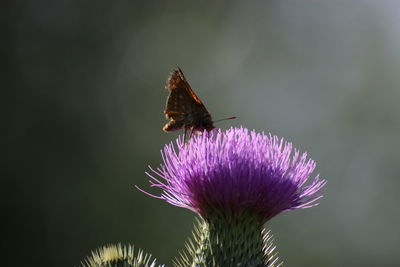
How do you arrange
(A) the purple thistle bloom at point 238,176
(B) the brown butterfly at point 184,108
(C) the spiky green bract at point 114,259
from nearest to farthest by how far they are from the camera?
(A) the purple thistle bloom at point 238,176, (C) the spiky green bract at point 114,259, (B) the brown butterfly at point 184,108

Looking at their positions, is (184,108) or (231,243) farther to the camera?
(184,108)

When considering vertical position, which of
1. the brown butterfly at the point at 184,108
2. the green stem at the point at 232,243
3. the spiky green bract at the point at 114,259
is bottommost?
the green stem at the point at 232,243

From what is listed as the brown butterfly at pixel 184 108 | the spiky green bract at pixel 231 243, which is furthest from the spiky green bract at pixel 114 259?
the brown butterfly at pixel 184 108

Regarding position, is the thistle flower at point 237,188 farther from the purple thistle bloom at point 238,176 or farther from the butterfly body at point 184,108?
the butterfly body at point 184,108

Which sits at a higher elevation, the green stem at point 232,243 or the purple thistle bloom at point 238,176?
the purple thistle bloom at point 238,176

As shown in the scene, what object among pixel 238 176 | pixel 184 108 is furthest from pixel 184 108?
pixel 238 176

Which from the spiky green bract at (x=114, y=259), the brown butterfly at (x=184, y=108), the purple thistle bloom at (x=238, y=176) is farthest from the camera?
the brown butterfly at (x=184, y=108)

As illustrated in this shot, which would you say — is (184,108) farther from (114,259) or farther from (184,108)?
(114,259)

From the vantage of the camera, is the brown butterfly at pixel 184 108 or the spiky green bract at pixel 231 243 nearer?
the spiky green bract at pixel 231 243

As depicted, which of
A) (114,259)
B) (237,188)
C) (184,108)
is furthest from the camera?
(184,108)
